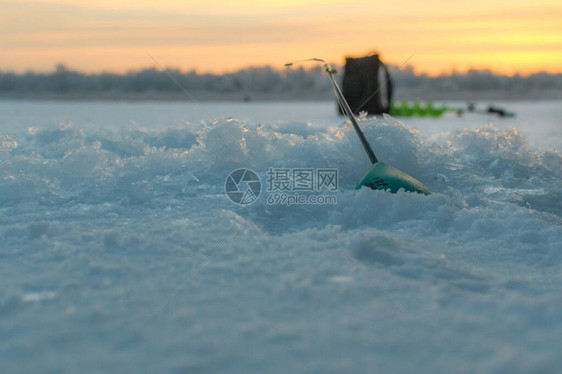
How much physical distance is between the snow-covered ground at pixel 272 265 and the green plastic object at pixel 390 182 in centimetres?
20

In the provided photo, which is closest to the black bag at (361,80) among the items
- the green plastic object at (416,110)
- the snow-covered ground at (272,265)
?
the green plastic object at (416,110)

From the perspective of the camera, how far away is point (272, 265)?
106 inches

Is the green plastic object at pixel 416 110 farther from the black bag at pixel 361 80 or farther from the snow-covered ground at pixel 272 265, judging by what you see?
the snow-covered ground at pixel 272 265

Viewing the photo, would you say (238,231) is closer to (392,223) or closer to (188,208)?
(188,208)

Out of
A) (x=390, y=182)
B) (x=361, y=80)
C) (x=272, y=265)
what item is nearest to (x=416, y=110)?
(x=361, y=80)

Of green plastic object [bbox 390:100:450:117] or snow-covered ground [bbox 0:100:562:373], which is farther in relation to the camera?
green plastic object [bbox 390:100:450:117]

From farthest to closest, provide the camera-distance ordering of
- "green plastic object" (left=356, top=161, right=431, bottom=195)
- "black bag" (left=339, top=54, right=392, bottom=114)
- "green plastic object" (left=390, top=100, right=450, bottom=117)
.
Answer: "green plastic object" (left=390, top=100, right=450, bottom=117) < "black bag" (left=339, top=54, right=392, bottom=114) < "green plastic object" (left=356, top=161, right=431, bottom=195)

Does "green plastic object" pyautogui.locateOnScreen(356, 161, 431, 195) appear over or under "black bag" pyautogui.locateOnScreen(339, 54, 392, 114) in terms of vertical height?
under

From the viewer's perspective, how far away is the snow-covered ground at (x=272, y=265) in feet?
6.21

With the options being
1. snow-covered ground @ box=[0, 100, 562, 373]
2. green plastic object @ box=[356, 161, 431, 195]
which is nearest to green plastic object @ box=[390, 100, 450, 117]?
snow-covered ground @ box=[0, 100, 562, 373]

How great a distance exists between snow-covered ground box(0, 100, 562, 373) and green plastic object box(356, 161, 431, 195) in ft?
0.65

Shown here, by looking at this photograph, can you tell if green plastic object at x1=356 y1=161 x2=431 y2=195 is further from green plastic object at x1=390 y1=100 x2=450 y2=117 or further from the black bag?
green plastic object at x1=390 y1=100 x2=450 y2=117

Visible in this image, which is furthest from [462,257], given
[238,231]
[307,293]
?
[238,231]

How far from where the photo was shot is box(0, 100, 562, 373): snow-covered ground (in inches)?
74.5
